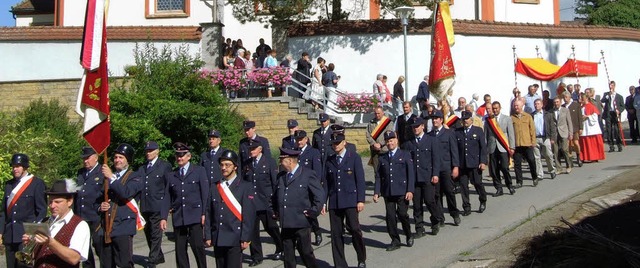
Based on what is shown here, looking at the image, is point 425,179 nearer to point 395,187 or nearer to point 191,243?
point 395,187

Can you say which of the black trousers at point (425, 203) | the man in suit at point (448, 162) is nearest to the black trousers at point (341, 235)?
the black trousers at point (425, 203)

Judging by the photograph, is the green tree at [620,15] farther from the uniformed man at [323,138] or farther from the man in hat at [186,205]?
the man in hat at [186,205]

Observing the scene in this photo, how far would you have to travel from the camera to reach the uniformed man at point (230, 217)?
9758 mm

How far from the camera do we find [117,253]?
10664mm

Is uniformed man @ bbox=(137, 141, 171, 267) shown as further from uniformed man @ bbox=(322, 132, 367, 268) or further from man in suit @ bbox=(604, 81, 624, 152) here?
man in suit @ bbox=(604, 81, 624, 152)

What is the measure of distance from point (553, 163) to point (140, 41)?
1216cm

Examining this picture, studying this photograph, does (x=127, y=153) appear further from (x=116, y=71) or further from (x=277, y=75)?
(x=116, y=71)

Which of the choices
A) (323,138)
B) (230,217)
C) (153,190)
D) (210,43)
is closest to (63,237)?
(230,217)

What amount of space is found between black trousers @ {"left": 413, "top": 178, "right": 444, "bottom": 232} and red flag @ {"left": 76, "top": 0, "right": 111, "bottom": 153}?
5001mm

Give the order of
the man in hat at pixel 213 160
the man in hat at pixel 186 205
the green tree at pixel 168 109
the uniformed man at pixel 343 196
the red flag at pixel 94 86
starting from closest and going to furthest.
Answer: the red flag at pixel 94 86
the man in hat at pixel 186 205
the uniformed man at pixel 343 196
the man in hat at pixel 213 160
the green tree at pixel 168 109

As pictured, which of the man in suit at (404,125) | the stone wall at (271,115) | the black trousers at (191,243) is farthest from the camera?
the stone wall at (271,115)

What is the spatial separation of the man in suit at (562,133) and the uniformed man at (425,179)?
6.22 m

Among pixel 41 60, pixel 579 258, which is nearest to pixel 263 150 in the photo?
pixel 579 258

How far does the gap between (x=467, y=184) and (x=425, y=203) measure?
173cm
